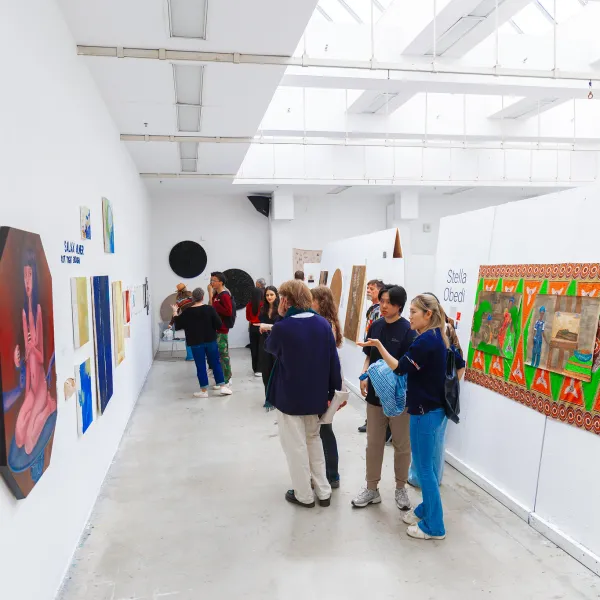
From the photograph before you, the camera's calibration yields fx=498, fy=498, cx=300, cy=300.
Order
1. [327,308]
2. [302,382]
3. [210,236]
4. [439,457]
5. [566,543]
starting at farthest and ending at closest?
[210,236] < [327,308] < [439,457] < [302,382] < [566,543]

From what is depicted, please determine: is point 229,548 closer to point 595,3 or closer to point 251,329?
point 251,329

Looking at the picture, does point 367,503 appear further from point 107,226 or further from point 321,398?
point 107,226

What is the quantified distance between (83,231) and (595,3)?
6.44 meters

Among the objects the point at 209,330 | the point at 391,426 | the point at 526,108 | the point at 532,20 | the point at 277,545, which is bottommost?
the point at 277,545

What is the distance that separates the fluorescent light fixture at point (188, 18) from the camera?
2867 mm

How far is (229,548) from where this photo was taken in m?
3.05

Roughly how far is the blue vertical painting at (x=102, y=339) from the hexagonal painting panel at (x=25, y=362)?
49.0 inches

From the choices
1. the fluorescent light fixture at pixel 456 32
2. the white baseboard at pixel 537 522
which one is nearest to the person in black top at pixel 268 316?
the white baseboard at pixel 537 522

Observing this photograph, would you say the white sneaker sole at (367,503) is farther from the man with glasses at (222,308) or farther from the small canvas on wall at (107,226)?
the man with glasses at (222,308)

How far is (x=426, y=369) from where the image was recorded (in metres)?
2.94

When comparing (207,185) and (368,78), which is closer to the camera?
(368,78)

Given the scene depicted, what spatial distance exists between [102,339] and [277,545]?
1.99m

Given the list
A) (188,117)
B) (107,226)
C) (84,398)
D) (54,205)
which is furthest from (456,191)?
(54,205)

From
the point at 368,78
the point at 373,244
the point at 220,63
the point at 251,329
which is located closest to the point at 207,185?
the point at 251,329
